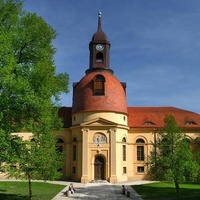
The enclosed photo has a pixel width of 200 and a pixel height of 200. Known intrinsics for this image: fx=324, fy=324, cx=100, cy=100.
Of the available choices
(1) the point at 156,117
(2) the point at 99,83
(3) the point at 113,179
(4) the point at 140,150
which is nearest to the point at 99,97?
(2) the point at 99,83

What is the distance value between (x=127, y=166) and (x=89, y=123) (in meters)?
8.60

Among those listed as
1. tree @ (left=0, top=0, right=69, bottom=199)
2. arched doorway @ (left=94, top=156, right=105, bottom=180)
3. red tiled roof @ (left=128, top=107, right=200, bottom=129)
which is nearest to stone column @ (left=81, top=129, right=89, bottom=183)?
arched doorway @ (left=94, top=156, right=105, bottom=180)

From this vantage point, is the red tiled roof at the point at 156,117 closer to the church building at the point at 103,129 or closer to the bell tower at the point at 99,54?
the church building at the point at 103,129

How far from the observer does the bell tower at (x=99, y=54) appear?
4525 cm

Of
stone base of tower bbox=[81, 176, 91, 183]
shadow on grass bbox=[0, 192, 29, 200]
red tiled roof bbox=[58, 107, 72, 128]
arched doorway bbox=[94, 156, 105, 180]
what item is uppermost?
red tiled roof bbox=[58, 107, 72, 128]

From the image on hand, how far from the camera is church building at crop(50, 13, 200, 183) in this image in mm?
41125

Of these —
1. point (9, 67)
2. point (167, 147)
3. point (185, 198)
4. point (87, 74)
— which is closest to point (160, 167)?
point (167, 147)

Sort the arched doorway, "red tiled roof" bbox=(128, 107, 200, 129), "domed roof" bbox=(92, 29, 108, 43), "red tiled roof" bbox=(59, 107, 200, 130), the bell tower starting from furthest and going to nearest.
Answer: "red tiled roof" bbox=(128, 107, 200, 129), "red tiled roof" bbox=(59, 107, 200, 130), "domed roof" bbox=(92, 29, 108, 43), the bell tower, the arched doorway

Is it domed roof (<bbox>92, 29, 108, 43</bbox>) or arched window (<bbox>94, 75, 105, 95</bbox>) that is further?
domed roof (<bbox>92, 29, 108, 43</bbox>)

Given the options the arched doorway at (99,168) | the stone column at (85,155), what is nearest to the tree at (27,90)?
the stone column at (85,155)

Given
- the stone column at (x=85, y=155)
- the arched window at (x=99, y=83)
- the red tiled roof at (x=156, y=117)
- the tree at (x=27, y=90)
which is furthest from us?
the red tiled roof at (x=156, y=117)

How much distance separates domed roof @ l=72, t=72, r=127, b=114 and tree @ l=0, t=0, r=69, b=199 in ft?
58.3

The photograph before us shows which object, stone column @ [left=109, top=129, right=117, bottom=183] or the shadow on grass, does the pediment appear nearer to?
stone column @ [left=109, top=129, right=117, bottom=183]

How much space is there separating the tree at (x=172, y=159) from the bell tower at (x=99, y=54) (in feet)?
67.3
